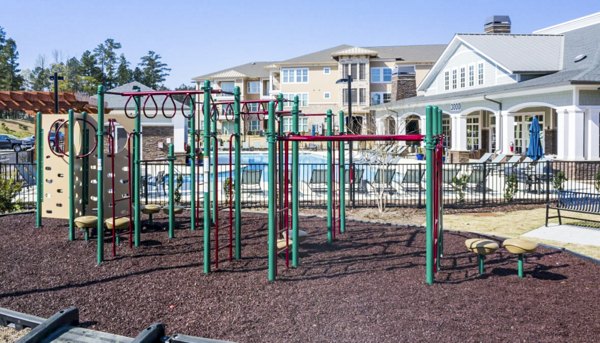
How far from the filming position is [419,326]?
543cm

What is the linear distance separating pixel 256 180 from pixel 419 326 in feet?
41.7

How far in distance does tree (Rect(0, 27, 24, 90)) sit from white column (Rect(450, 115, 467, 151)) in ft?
227

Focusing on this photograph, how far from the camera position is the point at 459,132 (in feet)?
107

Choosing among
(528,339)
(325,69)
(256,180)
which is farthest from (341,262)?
(325,69)

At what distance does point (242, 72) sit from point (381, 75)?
726 inches

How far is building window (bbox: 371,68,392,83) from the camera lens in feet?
199

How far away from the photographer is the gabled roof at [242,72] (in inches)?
2660

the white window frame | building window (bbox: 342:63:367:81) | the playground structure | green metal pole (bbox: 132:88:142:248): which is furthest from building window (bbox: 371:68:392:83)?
green metal pole (bbox: 132:88:142:248)

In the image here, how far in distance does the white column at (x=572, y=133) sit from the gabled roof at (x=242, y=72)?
48.2 meters

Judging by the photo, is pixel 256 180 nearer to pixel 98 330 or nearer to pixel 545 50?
pixel 98 330

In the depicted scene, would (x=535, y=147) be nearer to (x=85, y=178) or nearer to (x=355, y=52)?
(x=85, y=178)

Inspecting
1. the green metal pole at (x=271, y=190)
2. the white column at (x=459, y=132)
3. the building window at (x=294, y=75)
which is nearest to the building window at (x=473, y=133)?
the white column at (x=459, y=132)

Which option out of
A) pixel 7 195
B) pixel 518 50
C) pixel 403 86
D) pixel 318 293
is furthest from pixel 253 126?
pixel 318 293

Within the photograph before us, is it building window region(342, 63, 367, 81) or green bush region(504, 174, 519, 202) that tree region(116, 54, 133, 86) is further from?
green bush region(504, 174, 519, 202)
